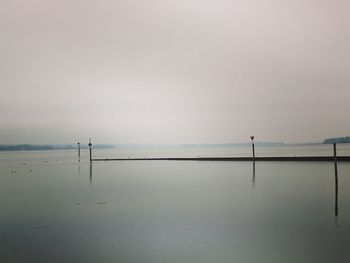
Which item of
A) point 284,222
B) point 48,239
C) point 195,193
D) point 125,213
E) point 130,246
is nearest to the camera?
point 130,246

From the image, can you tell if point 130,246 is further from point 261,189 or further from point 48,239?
point 261,189

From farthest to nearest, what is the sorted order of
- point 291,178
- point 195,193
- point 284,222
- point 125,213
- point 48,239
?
point 291,178 < point 195,193 < point 125,213 < point 284,222 < point 48,239

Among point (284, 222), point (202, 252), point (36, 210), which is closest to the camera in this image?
point (202, 252)

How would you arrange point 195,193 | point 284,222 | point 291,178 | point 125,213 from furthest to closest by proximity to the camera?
point 291,178, point 195,193, point 125,213, point 284,222

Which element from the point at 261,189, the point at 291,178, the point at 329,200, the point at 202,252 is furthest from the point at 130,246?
the point at 291,178

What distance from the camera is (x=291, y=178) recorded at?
1544 inches

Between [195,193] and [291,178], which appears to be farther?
[291,178]

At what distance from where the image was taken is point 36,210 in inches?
915

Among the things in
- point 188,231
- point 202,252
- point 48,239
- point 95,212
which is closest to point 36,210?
point 95,212

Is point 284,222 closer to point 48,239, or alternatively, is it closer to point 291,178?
point 48,239

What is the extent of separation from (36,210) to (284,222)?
12845mm

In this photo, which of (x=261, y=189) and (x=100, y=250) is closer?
(x=100, y=250)

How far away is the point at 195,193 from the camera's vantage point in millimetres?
30078

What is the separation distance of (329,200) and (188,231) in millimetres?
11822
